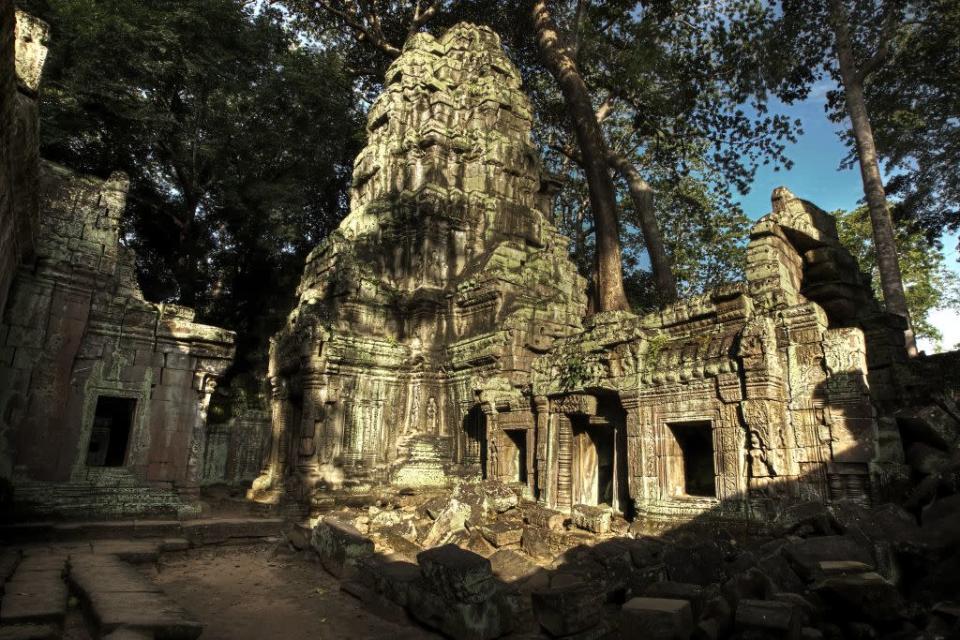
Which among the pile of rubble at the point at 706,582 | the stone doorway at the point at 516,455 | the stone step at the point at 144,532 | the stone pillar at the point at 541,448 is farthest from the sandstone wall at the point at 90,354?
the stone pillar at the point at 541,448

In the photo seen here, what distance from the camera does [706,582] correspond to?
602 centimetres

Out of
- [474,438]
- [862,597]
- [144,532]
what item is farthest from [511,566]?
[474,438]

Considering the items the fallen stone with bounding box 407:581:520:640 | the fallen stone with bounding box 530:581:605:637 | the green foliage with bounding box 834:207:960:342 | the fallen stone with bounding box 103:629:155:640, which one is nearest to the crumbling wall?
the fallen stone with bounding box 103:629:155:640

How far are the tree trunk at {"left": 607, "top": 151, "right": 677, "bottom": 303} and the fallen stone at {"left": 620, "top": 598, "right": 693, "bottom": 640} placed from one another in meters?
13.9

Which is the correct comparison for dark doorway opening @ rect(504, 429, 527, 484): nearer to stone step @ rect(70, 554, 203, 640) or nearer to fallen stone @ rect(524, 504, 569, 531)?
fallen stone @ rect(524, 504, 569, 531)

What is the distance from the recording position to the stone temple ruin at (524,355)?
7750 mm

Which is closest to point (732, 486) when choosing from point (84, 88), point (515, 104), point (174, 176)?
point (515, 104)

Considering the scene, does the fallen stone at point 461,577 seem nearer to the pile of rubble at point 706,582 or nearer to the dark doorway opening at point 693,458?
the pile of rubble at point 706,582

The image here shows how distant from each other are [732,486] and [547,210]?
14.2 metres

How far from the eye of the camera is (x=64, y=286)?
9.91 m

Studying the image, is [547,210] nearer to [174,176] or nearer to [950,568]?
[174,176]

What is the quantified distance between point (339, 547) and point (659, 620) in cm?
482

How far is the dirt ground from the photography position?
553cm

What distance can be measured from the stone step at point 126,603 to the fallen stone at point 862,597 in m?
4.86
